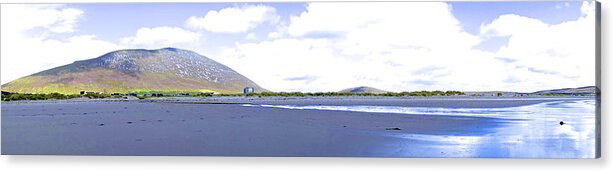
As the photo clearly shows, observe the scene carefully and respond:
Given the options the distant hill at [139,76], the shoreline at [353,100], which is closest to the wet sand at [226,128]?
the shoreline at [353,100]

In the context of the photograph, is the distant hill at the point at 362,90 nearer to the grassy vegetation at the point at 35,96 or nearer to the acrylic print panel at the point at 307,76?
the acrylic print panel at the point at 307,76

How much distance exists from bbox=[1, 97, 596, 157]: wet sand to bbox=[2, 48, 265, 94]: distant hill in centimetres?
15

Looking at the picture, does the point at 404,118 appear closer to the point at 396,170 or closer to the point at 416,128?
the point at 416,128

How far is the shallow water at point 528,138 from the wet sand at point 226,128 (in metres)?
0.03

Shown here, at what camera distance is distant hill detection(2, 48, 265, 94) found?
6.51 meters

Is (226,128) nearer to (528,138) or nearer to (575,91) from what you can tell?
(528,138)

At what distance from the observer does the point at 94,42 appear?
6.56 metres

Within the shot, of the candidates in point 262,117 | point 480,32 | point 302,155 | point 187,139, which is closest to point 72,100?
point 187,139

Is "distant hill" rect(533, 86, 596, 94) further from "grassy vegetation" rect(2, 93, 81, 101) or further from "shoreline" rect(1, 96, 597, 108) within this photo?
"grassy vegetation" rect(2, 93, 81, 101)

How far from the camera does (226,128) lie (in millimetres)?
6738

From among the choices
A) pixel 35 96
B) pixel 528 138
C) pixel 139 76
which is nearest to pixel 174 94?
pixel 139 76

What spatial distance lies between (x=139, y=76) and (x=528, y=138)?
3.59 metres

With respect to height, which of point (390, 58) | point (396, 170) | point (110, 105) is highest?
point (390, 58)

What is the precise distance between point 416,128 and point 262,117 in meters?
1.58
